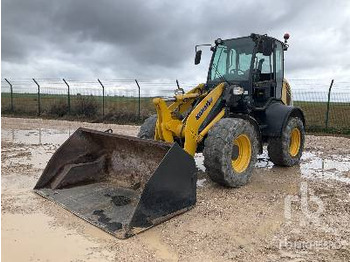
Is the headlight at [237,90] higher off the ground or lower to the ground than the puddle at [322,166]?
higher

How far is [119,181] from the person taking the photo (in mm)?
6555

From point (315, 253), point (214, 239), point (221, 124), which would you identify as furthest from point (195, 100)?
point (315, 253)

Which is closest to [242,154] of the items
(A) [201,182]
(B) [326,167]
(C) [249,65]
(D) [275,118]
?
(A) [201,182]

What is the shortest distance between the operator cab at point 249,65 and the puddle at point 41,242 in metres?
4.26

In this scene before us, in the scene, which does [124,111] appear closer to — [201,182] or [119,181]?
[201,182]

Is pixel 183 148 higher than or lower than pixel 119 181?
higher

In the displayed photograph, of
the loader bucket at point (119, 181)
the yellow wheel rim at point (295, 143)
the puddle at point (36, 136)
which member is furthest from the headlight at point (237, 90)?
the puddle at point (36, 136)

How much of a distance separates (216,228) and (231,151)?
1.65 meters

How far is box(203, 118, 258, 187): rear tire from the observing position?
612 cm

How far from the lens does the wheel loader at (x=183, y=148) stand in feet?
17.0

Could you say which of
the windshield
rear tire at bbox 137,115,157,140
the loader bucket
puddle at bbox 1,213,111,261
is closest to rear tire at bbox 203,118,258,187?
the loader bucket

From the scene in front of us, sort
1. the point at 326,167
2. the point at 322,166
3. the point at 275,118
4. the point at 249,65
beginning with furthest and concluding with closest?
Answer: the point at 322,166, the point at 326,167, the point at 275,118, the point at 249,65

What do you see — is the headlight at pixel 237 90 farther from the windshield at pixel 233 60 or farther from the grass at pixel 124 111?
the grass at pixel 124 111

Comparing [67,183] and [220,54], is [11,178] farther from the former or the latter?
[220,54]
